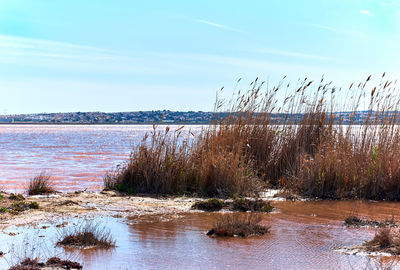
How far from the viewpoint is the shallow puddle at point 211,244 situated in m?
4.91

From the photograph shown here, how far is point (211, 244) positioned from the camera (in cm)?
570

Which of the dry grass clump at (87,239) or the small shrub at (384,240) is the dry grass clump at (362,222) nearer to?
the small shrub at (384,240)

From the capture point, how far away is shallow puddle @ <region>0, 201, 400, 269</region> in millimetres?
4914

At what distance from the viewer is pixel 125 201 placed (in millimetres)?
8531

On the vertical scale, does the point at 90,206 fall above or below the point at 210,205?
below

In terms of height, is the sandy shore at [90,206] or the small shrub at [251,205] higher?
the small shrub at [251,205]

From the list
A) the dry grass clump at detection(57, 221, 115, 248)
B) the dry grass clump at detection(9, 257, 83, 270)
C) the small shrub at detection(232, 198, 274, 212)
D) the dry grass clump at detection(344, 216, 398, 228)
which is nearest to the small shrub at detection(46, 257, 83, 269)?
the dry grass clump at detection(9, 257, 83, 270)

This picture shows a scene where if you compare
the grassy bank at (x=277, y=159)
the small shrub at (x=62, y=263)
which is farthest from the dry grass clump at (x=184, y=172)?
the small shrub at (x=62, y=263)

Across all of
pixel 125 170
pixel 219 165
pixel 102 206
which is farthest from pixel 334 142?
pixel 102 206

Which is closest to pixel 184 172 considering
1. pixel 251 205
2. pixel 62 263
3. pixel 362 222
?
pixel 251 205

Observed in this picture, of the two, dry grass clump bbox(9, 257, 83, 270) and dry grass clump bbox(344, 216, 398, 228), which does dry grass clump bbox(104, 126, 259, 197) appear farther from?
dry grass clump bbox(9, 257, 83, 270)

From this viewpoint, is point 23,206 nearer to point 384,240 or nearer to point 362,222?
point 362,222

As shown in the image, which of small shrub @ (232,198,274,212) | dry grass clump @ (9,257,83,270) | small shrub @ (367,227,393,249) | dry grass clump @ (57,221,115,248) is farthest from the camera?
small shrub @ (232,198,274,212)

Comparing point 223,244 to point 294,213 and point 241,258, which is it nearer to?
point 241,258
